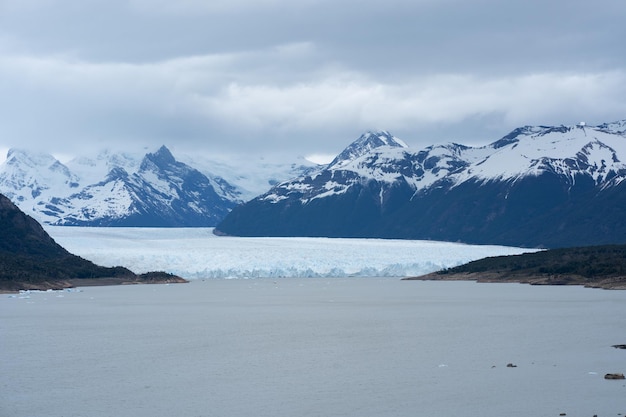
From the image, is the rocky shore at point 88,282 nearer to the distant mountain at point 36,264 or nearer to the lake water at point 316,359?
the distant mountain at point 36,264

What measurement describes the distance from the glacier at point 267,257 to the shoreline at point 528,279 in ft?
11.4

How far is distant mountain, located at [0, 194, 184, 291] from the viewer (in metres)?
86.6

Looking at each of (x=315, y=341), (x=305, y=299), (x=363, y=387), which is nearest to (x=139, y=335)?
(x=315, y=341)

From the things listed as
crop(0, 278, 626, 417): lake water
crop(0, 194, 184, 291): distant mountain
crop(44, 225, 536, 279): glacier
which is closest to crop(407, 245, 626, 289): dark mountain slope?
crop(44, 225, 536, 279): glacier

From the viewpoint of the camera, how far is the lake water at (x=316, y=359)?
27.8 meters

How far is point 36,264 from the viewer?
299 ft

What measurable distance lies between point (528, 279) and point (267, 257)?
2804 cm

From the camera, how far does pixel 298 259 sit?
10850cm

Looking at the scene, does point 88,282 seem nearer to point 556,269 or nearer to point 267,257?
point 267,257

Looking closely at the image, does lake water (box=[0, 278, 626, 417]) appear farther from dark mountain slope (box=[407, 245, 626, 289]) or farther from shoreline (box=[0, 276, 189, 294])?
dark mountain slope (box=[407, 245, 626, 289])

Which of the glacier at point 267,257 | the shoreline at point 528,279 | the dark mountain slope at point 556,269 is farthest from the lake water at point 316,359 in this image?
the glacier at point 267,257

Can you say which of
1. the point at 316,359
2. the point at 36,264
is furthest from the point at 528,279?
the point at 316,359

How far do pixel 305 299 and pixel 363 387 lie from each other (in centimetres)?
4437

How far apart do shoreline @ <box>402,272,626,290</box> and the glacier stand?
11.4ft
